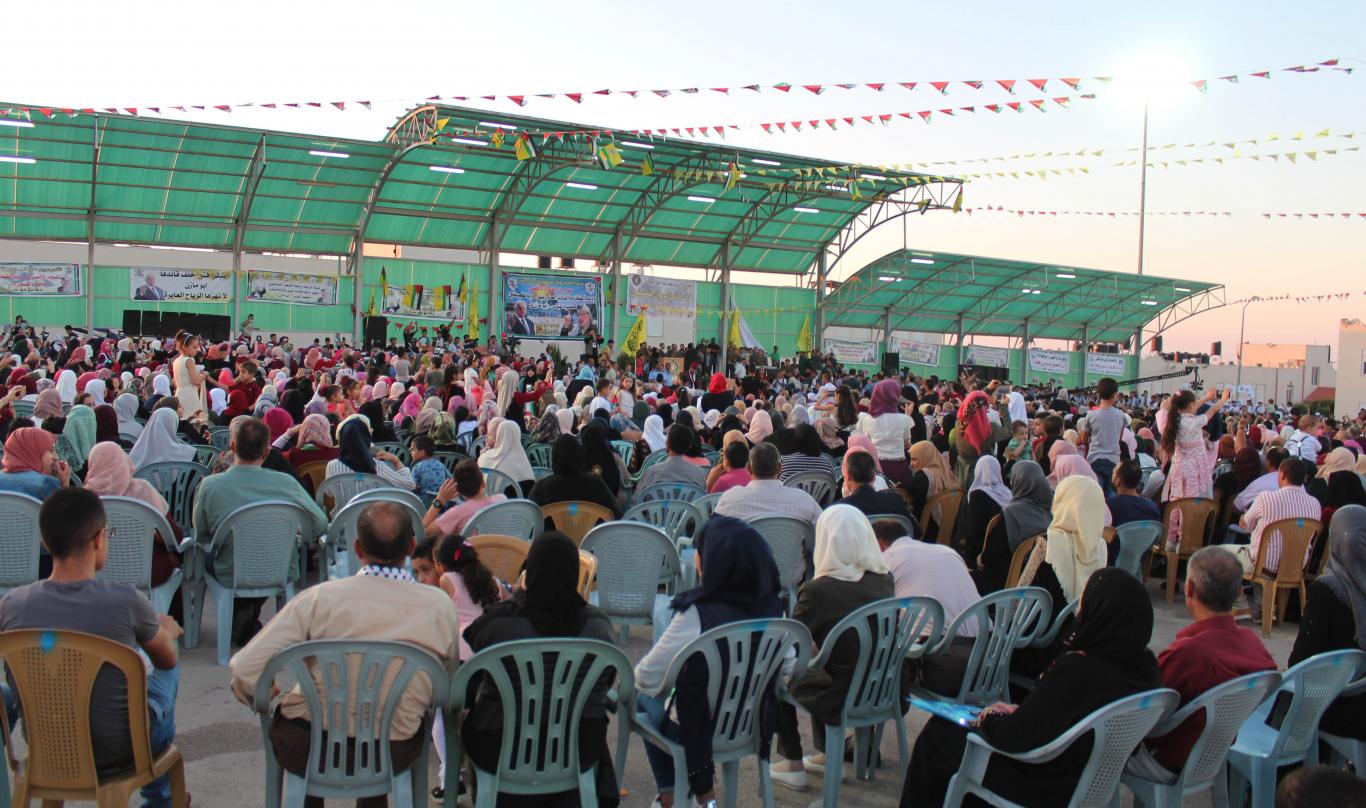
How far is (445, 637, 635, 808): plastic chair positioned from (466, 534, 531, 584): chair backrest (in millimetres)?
1400

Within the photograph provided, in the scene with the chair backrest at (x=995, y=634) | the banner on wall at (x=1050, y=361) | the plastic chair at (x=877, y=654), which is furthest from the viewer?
the banner on wall at (x=1050, y=361)

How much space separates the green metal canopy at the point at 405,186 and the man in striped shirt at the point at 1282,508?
1424 cm

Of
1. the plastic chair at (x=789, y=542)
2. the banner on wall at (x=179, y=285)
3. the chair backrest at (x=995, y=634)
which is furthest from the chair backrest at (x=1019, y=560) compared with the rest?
the banner on wall at (x=179, y=285)

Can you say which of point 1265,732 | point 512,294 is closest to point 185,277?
point 512,294

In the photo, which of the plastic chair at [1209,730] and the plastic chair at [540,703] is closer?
the plastic chair at [540,703]

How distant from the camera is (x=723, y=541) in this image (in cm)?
370

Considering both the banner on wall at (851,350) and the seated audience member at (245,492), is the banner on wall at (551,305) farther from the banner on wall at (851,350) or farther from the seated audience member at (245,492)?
the seated audience member at (245,492)

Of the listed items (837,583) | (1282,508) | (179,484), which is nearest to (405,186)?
(179,484)

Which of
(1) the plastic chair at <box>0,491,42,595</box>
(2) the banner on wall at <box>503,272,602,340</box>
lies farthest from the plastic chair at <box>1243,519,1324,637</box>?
(2) the banner on wall at <box>503,272,602,340</box>

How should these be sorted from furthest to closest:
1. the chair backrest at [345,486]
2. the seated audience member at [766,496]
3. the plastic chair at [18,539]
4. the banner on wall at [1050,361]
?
the banner on wall at [1050,361], the chair backrest at [345,486], the seated audience member at [766,496], the plastic chair at [18,539]

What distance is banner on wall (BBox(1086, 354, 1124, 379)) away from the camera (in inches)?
1670

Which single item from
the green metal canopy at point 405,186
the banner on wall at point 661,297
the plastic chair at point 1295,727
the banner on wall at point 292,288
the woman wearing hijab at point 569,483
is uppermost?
the green metal canopy at point 405,186

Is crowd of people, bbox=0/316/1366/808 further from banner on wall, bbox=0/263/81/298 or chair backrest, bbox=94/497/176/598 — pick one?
banner on wall, bbox=0/263/81/298

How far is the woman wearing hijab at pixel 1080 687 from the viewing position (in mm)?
3193
